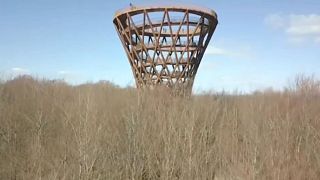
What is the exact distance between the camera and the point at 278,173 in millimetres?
13906

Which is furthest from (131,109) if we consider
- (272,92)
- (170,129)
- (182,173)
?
(272,92)

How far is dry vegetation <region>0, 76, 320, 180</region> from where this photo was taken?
13258 mm

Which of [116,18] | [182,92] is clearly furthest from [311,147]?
[116,18]

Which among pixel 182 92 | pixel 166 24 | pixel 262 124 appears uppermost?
pixel 166 24

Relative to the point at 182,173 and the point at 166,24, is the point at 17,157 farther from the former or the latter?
the point at 166,24

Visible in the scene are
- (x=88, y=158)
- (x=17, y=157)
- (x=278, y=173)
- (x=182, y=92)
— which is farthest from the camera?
(x=182, y=92)

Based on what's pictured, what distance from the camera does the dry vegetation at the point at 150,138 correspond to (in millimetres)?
13258

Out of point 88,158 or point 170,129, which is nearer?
point 88,158

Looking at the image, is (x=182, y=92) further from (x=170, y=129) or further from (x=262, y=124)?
(x=170, y=129)

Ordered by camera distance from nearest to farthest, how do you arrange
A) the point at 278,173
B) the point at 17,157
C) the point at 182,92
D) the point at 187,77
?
1. the point at 278,173
2. the point at 17,157
3. the point at 182,92
4. the point at 187,77

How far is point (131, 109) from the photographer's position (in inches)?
625

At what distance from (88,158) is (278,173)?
662cm

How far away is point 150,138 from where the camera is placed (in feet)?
48.4

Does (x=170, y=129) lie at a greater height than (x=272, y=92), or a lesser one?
lesser
